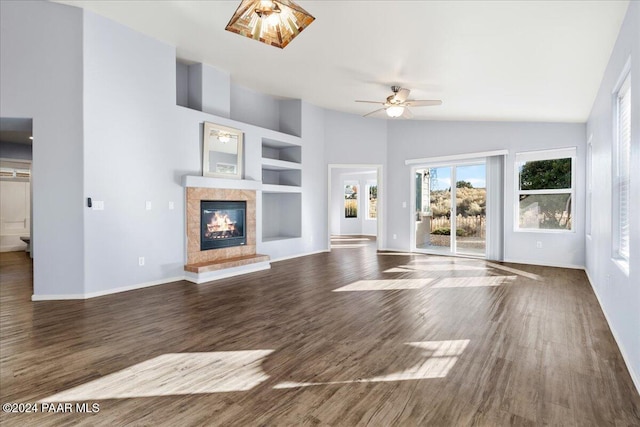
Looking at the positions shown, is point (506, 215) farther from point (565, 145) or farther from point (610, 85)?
point (610, 85)

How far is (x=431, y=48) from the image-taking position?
4.00 meters

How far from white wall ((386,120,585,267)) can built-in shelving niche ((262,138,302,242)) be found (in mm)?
2470

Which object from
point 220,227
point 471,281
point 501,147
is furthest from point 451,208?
point 220,227

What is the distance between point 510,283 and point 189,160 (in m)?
5.43

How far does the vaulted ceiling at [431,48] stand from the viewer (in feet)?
10.3

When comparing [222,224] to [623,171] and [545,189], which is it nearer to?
[623,171]

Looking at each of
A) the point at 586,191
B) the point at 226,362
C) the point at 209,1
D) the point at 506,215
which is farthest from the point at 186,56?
the point at 586,191

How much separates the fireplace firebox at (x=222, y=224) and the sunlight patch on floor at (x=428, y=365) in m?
3.84

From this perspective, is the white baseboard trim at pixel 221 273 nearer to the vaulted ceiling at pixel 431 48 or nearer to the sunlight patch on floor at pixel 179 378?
the sunlight patch on floor at pixel 179 378

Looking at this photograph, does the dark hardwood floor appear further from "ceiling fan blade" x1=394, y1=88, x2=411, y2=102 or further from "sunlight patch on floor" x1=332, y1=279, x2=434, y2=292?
"ceiling fan blade" x1=394, y1=88, x2=411, y2=102

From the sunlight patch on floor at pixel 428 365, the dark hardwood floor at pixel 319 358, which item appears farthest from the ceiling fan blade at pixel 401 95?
the sunlight patch on floor at pixel 428 365

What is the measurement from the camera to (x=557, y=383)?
Answer: 83.7 inches

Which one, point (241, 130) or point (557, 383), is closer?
point (557, 383)

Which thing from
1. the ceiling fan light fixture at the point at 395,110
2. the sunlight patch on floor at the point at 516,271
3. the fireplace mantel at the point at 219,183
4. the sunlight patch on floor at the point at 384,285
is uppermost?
the ceiling fan light fixture at the point at 395,110
